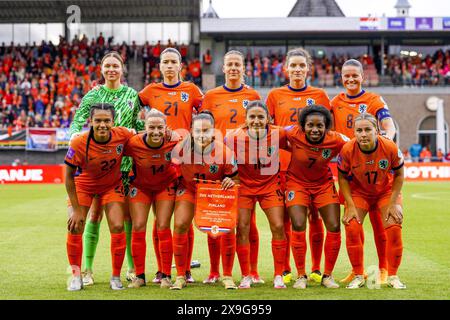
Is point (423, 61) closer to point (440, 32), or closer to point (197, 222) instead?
point (440, 32)

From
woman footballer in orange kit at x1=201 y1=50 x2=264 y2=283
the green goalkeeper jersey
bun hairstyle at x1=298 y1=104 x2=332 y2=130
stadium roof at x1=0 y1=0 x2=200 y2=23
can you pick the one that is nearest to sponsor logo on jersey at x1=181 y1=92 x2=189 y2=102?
woman footballer in orange kit at x1=201 y1=50 x2=264 y2=283

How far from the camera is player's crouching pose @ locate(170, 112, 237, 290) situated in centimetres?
693

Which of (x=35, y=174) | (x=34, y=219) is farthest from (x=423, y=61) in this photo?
(x=34, y=219)

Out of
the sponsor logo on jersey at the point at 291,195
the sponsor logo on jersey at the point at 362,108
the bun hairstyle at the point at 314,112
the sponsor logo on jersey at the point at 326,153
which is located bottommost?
the sponsor logo on jersey at the point at 291,195

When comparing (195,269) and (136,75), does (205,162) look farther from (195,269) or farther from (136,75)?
(136,75)

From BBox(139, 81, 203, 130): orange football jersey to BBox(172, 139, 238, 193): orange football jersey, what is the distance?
55 cm

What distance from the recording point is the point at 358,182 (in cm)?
703

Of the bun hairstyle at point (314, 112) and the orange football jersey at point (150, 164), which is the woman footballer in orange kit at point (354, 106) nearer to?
the bun hairstyle at point (314, 112)

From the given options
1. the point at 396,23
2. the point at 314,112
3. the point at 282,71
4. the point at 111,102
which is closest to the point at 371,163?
the point at 314,112

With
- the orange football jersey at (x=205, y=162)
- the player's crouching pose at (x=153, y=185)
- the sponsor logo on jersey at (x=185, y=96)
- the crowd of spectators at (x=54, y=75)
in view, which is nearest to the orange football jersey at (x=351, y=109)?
the orange football jersey at (x=205, y=162)

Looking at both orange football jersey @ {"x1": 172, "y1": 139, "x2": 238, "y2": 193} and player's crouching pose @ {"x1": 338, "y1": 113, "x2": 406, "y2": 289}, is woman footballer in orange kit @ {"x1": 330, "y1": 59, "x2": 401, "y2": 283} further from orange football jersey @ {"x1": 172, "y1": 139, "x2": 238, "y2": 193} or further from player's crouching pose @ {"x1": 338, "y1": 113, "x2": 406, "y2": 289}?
orange football jersey @ {"x1": 172, "y1": 139, "x2": 238, "y2": 193}

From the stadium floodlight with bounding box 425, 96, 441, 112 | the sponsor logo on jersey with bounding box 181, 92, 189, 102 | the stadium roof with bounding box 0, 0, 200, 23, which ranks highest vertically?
the stadium roof with bounding box 0, 0, 200, 23

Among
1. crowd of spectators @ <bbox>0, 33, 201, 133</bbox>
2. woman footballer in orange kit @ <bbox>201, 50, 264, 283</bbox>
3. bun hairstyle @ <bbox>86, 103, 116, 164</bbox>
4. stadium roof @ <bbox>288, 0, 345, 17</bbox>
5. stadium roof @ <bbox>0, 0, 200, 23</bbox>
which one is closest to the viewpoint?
bun hairstyle @ <bbox>86, 103, 116, 164</bbox>

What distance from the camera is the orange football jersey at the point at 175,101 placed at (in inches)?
297
